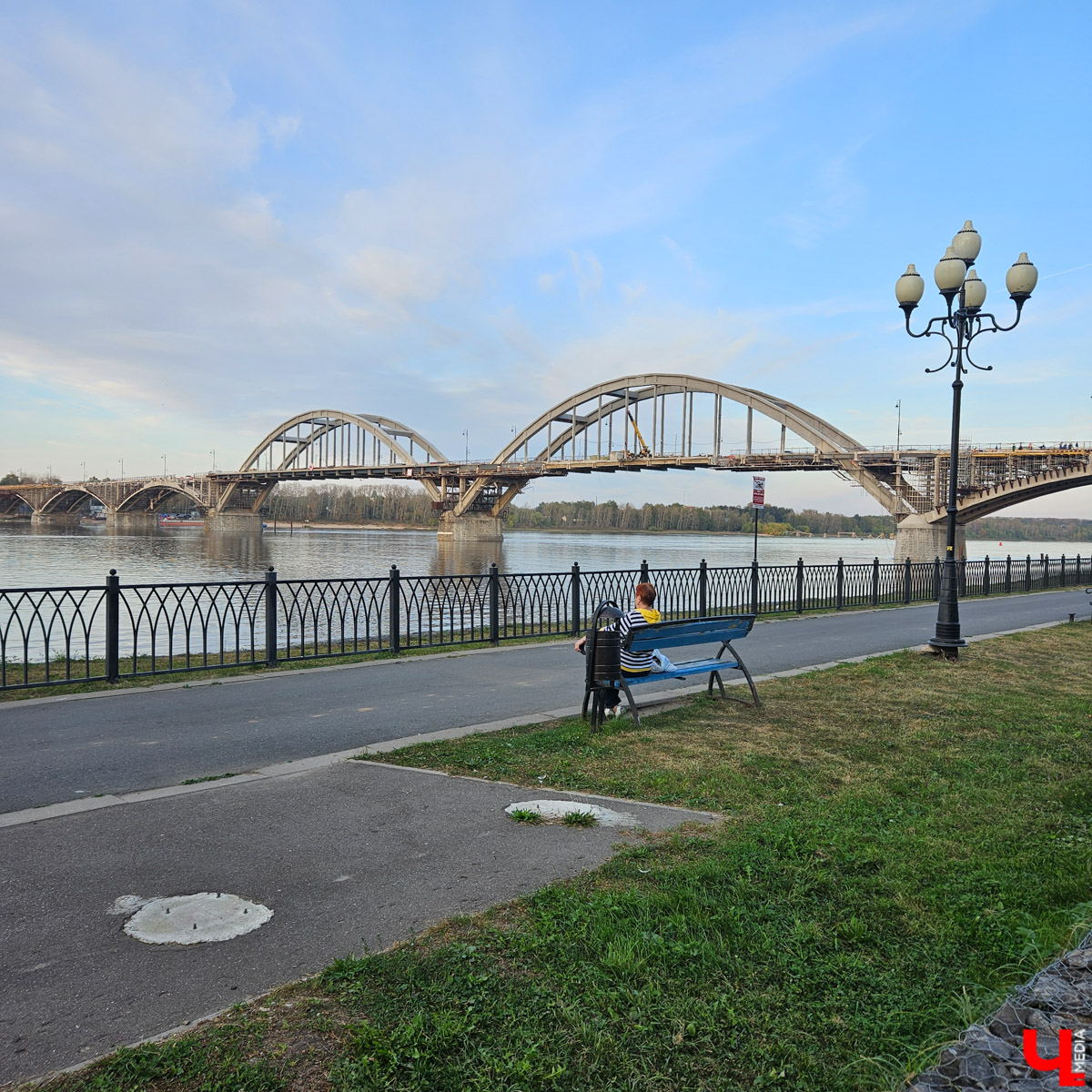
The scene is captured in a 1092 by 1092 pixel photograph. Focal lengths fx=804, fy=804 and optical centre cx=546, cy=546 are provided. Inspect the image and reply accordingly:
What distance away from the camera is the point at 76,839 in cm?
395

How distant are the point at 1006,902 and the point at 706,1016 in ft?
5.03

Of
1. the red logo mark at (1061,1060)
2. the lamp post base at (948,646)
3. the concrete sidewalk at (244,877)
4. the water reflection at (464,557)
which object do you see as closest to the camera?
the red logo mark at (1061,1060)

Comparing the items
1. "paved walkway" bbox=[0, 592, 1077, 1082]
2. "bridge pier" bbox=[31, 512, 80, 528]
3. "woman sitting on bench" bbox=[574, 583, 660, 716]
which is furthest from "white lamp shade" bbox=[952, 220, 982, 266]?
"bridge pier" bbox=[31, 512, 80, 528]

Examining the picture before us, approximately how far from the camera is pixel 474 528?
238 ft

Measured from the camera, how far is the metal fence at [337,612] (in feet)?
29.1

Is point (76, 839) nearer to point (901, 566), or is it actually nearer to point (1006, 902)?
point (1006, 902)

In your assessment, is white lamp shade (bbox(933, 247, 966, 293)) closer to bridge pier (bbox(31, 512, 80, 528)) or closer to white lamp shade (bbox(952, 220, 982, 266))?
white lamp shade (bbox(952, 220, 982, 266))

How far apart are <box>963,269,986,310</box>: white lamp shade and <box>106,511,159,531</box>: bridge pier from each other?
103m

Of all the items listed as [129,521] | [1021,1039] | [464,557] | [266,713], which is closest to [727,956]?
[1021,1039]

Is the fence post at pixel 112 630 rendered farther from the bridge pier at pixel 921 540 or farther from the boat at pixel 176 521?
the boat at pixel 176 521

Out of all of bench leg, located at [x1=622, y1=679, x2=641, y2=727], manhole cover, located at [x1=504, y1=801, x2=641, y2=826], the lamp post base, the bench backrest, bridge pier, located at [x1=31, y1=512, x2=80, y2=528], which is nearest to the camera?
manhole cover, located at [x1=504, y1=801, x2=641, y2=826]

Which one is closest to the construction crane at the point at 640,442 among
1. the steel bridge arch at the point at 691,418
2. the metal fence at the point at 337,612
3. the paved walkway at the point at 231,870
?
the steel bridge arch at the point at 691,418

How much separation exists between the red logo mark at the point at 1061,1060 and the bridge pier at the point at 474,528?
2755 inches

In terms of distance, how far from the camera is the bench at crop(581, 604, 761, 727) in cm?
628
